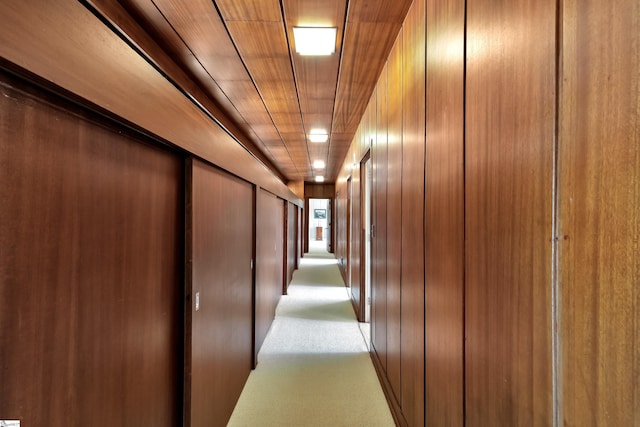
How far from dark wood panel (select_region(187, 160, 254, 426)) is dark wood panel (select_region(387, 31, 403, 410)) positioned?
4.20ft

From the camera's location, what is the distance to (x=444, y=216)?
4.45 ft

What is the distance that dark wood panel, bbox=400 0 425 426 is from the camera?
5.43 feet

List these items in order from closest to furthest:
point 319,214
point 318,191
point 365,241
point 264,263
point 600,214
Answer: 1. point 600,214
2. point 264,263
3. point 365,241
4. point 318,191
5. point 319,214

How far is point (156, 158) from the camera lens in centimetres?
137

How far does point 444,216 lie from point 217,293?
1.53 metres

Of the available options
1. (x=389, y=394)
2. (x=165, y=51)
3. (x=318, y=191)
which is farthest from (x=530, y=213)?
(x=318, y=191)

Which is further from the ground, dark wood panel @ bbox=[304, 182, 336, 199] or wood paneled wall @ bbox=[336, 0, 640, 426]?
dark wood panel @ bbox=[304, 182, 336, 199]

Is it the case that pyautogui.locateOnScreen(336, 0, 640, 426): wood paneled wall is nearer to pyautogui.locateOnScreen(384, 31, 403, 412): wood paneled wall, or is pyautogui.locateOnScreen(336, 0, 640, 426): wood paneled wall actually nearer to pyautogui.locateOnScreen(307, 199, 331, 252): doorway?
pyautogui.locateOnScreen(384, 31, 403, 412): wood paneled wall

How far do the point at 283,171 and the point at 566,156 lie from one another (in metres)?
8.64

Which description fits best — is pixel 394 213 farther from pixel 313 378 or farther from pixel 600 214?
pixel 313 378

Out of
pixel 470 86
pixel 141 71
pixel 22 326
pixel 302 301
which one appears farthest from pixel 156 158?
pixel 302 301

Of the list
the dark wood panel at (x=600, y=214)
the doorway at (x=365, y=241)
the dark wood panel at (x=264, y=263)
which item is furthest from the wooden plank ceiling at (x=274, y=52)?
the dark wood panel at (x=600, y=214)

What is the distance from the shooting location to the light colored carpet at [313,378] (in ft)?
7.53

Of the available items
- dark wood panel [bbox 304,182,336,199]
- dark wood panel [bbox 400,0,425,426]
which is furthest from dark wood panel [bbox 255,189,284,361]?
dark wood panel [bbox 304,182,336,199]
